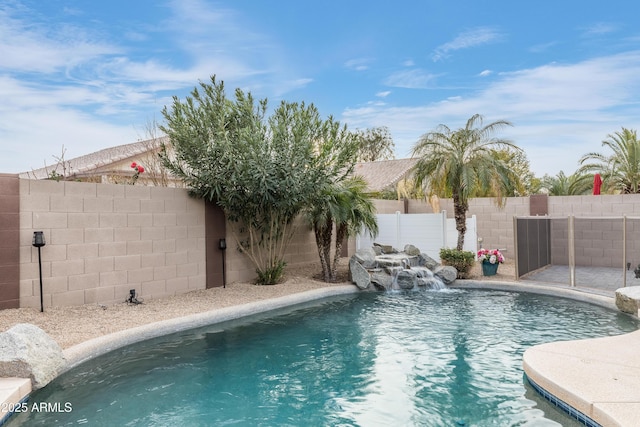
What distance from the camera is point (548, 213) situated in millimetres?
12922

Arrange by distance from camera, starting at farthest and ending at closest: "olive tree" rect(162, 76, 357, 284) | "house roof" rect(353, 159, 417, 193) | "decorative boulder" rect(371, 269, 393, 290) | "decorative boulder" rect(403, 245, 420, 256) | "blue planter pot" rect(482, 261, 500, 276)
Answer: "house roof" rect(353, 159, 417, 193)
"decorative boulder" rect(403, 245, 420, 256)
"blue planter pot" rect(482, 261, 500, 276)
"decorative boulder" rect(371, 269, 393, 290)
"olive tree" rect(162, 76, 357, 284)

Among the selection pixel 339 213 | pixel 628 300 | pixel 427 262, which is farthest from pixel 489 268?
pixel 339 213

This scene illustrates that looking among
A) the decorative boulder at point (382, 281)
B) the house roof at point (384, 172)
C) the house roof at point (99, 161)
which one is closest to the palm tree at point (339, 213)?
the decorative boulder at point (382, 281)

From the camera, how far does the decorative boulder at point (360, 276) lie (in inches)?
401

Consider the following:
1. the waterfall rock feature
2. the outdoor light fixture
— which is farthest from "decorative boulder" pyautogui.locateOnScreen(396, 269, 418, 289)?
the outdoor light fixture

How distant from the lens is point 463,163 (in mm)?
11203

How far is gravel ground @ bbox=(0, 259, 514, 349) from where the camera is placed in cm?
608

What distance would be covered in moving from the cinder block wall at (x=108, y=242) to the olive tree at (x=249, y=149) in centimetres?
85

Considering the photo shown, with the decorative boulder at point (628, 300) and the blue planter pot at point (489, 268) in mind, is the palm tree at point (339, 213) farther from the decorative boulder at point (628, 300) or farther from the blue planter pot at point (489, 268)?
the decorative boulder at point (628, 300)

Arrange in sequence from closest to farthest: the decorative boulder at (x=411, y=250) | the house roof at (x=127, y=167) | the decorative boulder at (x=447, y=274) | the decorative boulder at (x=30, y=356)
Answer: the decorative boulder at (x=30, y=356)
the decorative boulder at (x=447, y=274)
the decorative boulder at (x=411, y=250)
the house roof at (x=127, y=167)

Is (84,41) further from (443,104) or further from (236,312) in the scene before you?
(443,104)

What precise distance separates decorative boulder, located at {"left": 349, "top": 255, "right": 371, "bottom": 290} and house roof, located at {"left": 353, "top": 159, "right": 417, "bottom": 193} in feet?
39.7

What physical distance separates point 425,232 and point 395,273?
2.69 metres

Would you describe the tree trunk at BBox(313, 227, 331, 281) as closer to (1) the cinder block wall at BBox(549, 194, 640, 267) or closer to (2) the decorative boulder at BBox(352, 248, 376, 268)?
(2) the decorative boulder at BBox(352, 248, 376, 268)
